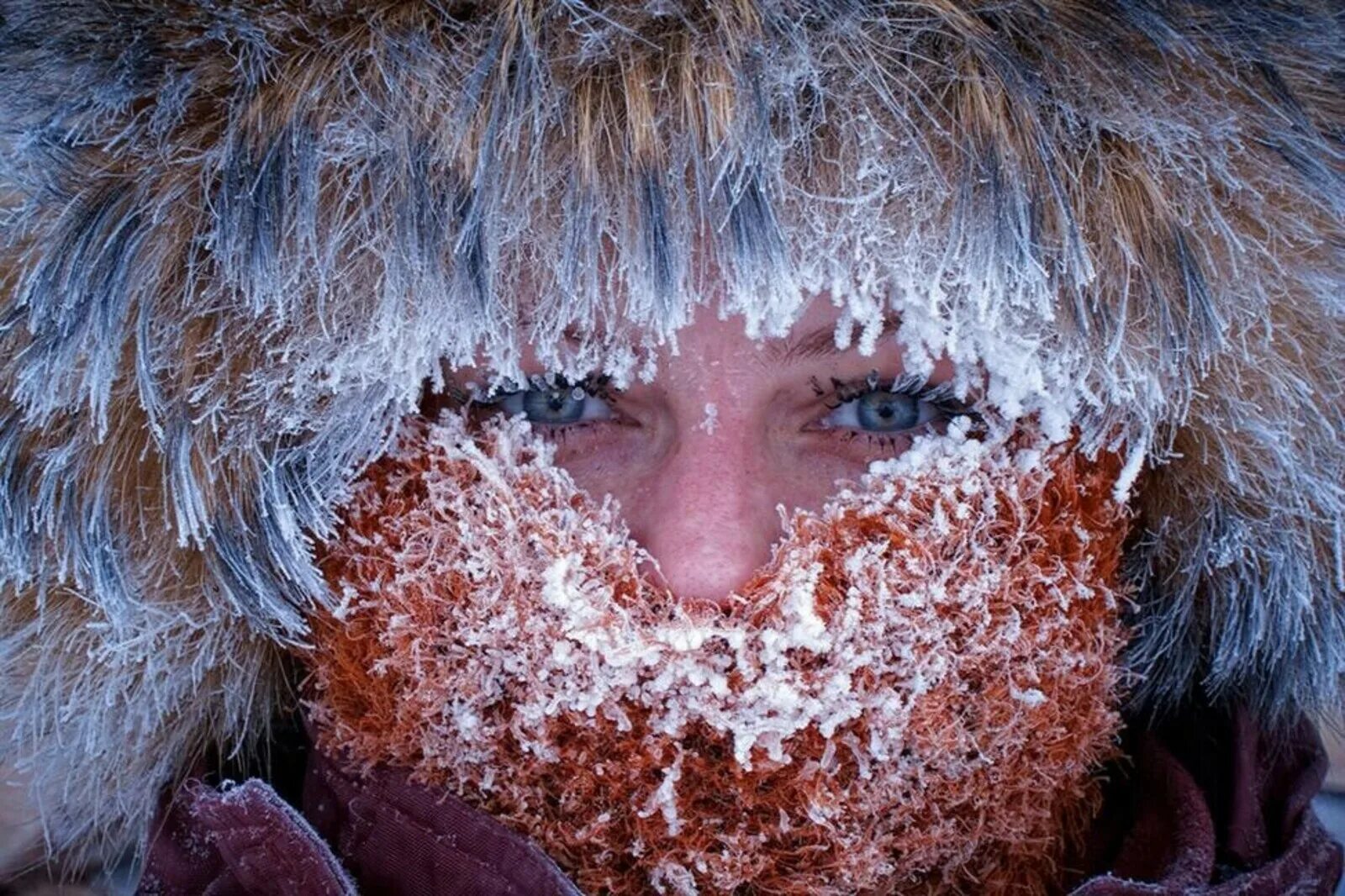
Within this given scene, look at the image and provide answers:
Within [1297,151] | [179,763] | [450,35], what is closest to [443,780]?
[179,763]

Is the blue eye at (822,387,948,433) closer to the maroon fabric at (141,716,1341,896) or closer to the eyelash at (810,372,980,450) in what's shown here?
the eyelash at (810,372,980,450)

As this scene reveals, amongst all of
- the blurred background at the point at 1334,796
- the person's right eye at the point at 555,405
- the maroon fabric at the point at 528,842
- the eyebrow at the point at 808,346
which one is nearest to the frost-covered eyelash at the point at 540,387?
the person's right eye at the point at 555,405

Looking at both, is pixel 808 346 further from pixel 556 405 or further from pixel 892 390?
pixel 556 405

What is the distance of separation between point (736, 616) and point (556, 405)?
253 millimetres

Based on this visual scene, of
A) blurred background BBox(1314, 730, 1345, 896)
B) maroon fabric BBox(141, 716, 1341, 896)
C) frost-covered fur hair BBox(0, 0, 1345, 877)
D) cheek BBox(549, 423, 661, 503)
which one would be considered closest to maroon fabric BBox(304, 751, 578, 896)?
maroon fabric BBox(141, 716, 1341, 896)

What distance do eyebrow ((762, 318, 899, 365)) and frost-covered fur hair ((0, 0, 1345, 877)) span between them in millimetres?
21

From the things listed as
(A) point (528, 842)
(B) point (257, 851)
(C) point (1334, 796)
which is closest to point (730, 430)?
(A) point (528, 842)

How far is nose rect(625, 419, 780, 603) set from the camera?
0.97 m

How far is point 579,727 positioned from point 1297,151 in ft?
2.31

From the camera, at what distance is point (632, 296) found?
→ 89cm

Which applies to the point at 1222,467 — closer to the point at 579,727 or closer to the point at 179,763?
the point at 579,727

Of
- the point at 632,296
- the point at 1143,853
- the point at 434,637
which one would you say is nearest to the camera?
the point at 632,296

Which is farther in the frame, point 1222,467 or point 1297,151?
point 1222,467

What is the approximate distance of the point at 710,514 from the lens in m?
0.99
